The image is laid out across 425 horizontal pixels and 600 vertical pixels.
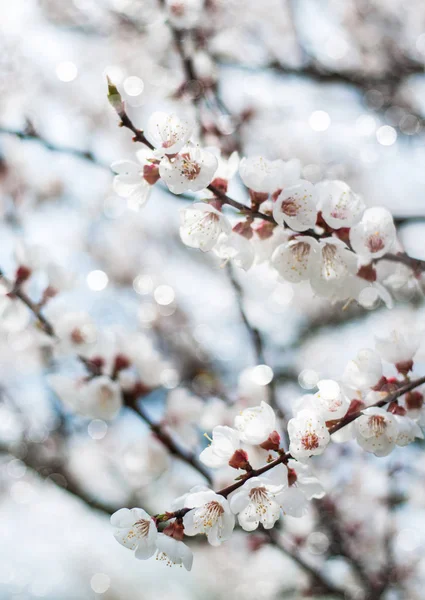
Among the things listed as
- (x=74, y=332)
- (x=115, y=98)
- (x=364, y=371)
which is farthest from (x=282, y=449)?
(x=74, y=332)

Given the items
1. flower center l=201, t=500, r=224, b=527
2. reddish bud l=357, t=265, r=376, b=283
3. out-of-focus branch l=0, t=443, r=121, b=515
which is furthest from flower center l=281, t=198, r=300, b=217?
out-of-focus branch l=0, t=443, r=121, b=515

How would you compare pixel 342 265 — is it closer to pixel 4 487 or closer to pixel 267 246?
pixel 267 246

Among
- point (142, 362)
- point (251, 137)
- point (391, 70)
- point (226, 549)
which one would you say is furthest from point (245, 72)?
point (226, 549)

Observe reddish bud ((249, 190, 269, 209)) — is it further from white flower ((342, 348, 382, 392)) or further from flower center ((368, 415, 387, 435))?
flower center ((368, 415, 387, 435))

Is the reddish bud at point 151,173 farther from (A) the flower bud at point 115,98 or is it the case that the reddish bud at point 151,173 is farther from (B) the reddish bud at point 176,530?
(B) the reddish bud at point 176,530

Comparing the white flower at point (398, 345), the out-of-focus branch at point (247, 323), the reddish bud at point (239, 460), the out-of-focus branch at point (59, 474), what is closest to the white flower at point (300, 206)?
the white flower at point (398, 345)
